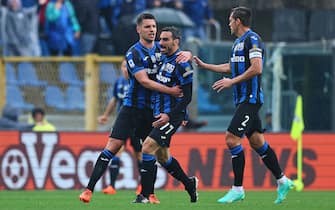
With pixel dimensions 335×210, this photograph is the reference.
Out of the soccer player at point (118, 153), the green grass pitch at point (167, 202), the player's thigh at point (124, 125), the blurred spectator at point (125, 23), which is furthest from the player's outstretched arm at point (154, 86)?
the blurred spectator at point (125, 23)

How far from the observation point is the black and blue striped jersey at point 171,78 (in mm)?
15039

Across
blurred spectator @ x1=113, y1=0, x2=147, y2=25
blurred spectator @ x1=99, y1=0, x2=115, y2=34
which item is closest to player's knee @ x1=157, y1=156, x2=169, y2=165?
blurred spectator @ x1=113, y1=0, x2=147, y2=25

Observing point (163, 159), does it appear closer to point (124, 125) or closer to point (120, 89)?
point (124, 125)

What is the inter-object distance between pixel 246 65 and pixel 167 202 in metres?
2.13

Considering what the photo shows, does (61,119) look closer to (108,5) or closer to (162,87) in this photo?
(108,5)

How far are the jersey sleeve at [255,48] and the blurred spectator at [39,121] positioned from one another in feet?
27.3

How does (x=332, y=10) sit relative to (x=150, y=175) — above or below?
above

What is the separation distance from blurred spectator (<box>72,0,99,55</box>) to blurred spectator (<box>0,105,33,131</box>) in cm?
297

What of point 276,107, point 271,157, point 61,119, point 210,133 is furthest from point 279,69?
point 271,157

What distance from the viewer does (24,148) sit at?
2178 centimetres

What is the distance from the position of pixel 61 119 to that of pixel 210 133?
4.00m

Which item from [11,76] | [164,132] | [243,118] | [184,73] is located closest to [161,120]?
[164,132]

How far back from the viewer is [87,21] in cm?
2533

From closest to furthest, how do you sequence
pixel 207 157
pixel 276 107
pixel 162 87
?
pixel 162 87
pixel 207 157
pixel 276 107
